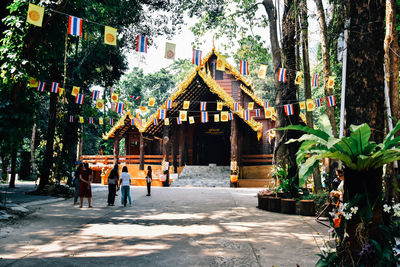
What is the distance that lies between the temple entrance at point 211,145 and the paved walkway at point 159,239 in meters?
15.1

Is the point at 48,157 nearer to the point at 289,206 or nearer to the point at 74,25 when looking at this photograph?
the point at 74,25

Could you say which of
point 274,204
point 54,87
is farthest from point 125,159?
point 274,204

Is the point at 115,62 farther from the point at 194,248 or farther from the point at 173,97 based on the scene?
the point at 194,248

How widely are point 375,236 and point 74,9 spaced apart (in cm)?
1376

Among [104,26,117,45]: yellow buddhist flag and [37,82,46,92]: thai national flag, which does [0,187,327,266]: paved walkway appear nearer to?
[104,26,117,45]: yellow buddhist flag

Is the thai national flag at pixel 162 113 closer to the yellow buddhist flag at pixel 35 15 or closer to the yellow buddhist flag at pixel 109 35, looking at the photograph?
the yellow buddhist flag at pixel 109 35

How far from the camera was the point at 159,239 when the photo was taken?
5414 millimetres

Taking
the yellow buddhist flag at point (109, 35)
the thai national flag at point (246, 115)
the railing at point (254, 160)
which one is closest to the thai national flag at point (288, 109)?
the yellow buddhist flag at point (109, 35)

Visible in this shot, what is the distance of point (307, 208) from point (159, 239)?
486cm

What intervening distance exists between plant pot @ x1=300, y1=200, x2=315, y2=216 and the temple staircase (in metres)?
10.8

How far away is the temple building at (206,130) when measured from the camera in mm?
19094

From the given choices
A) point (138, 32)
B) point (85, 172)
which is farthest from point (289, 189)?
point (138, 32)

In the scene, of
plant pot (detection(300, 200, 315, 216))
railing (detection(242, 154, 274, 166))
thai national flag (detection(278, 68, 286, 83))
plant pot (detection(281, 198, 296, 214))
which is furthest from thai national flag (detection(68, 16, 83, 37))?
railing (detection(242, 154, 274, 166))

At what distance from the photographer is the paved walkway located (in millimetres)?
4191
